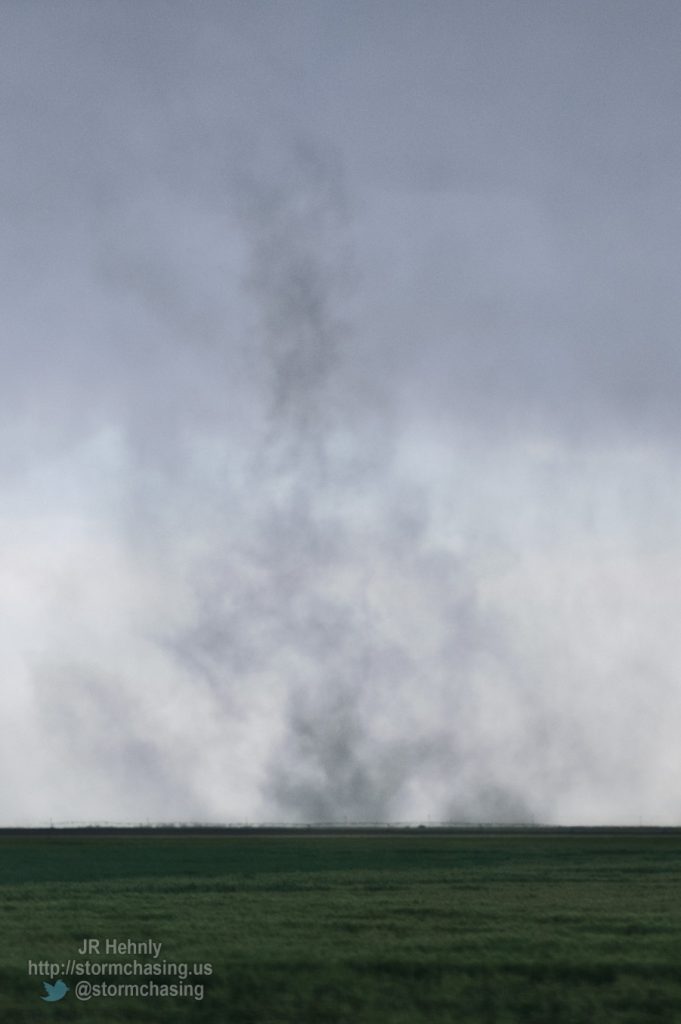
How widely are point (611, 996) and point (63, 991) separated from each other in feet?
40.5

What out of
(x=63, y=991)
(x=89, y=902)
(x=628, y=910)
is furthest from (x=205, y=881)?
(x=63, y=991)

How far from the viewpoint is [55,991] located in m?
23.6

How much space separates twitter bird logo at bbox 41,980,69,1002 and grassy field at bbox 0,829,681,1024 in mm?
222

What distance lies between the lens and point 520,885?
4612 centimetres

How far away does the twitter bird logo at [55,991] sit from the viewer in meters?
23.2

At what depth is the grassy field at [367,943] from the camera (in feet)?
74.2

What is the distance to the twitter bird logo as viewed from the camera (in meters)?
23.2

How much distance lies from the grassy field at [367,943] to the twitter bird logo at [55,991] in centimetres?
22

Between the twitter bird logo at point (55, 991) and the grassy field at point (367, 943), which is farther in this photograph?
the twitter bird logo at point (55, 991)

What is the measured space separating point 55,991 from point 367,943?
28.8 ft

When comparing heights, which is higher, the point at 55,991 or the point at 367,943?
the point at 367,943

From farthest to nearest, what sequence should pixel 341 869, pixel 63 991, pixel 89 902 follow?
1. pixel 341 869
2. pixel 89 902
3. pixel 63 991

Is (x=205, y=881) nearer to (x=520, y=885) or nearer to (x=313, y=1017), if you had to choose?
(x=520, y=885)

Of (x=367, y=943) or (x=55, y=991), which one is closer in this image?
(x=55, y=991)
